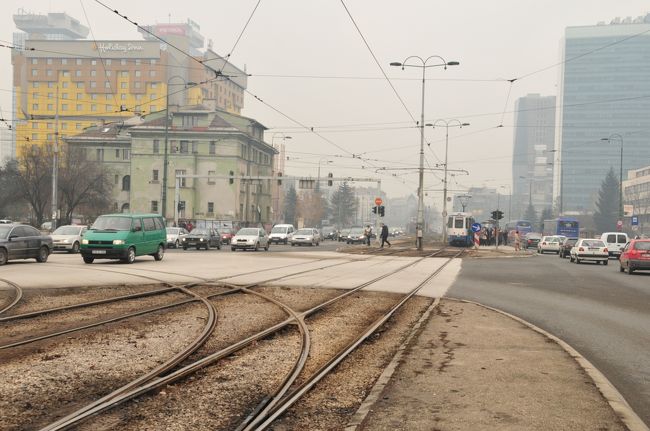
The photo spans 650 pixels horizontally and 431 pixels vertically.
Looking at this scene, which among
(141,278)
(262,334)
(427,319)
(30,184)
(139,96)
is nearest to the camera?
(262,334)

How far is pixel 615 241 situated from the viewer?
4588cm

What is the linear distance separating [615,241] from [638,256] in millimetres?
21371

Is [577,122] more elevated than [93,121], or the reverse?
[577,122]

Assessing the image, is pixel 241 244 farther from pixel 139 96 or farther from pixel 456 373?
pixel 139 96

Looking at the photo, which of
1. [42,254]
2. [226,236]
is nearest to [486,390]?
[42,254]

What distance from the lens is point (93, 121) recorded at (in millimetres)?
123438

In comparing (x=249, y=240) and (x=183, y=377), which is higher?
(x=249, y=240)

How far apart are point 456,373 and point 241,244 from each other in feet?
109

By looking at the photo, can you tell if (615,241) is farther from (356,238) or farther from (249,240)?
(249,240)

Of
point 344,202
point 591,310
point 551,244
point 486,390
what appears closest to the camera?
point 486,390

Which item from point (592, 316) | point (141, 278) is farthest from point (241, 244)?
point (592, 316)

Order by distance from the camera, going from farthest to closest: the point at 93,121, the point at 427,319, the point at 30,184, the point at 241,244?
the point at 93,121, the point at 30,184, the point at 241,244, the point at 427,319

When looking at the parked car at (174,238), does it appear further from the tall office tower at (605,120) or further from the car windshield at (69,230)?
the tall office tower at (605,120)

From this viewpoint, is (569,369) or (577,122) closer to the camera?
(569,369)
